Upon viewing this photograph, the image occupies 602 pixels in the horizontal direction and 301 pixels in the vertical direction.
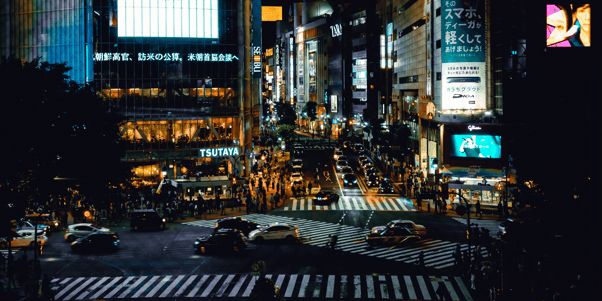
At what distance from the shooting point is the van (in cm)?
4325

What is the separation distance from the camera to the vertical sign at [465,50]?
183 ft

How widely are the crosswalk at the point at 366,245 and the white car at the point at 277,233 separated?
0.83 metres

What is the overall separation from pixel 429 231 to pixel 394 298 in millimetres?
16227

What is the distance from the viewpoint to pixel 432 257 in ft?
112

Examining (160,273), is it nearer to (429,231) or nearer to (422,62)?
(429,231)

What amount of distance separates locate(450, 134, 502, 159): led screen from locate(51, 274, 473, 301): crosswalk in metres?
27.2

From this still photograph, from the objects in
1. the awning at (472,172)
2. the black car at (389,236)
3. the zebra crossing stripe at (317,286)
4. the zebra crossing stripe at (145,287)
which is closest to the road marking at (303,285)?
the zebra crossing stripe at (317,286)

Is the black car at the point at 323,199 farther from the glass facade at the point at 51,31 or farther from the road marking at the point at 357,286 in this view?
the glass facade at the point at 51,31

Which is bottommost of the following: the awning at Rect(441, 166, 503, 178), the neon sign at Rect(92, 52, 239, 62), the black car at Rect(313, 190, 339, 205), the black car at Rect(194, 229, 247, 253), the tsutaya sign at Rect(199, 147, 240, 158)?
the black car at Rect(194, 229, 247, 253)

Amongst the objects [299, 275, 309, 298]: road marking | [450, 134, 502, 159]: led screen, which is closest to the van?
[299, 275, 309, 298]: road marking

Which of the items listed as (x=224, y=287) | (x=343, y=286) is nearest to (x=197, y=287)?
(x=224, y=287)

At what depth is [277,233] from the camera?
3828 cm

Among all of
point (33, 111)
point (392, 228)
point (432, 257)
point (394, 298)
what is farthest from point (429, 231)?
point (33, 111)

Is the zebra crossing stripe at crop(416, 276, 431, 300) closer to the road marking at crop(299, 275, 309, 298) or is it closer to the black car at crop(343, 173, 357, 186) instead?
the road marking at crop(299, 275, 309, 298)
